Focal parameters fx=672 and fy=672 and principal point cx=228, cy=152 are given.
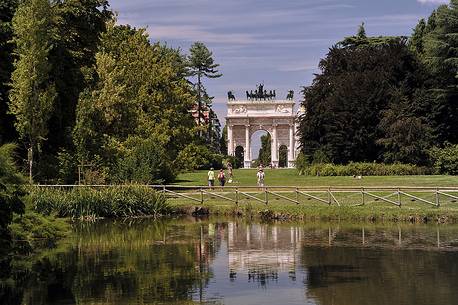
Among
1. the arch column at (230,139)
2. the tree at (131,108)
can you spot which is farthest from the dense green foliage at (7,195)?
the arch column at (230,139)

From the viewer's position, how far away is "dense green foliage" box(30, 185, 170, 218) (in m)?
31.2

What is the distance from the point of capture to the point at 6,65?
128 feet

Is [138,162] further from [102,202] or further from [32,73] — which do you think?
[32,73]

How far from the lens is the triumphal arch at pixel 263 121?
107250 mm

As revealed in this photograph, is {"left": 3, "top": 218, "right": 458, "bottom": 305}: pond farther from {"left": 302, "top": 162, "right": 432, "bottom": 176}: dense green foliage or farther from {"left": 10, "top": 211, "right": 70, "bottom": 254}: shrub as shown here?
{"left": 302, "top": 162, "right": 432, "bottom": 176}: dense green foliage

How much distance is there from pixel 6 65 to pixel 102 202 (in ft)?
40.2

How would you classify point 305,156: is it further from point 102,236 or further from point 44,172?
point 102,236

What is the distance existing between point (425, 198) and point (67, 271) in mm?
20423

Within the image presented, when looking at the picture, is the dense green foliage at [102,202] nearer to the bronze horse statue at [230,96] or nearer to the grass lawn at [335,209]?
the grass lawn at [335,209]

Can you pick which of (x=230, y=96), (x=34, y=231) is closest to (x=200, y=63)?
(x=230, y=96)

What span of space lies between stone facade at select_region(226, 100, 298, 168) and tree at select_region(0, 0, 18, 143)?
69.4 metres

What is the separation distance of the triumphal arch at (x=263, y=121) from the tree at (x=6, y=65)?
6934 centimetres

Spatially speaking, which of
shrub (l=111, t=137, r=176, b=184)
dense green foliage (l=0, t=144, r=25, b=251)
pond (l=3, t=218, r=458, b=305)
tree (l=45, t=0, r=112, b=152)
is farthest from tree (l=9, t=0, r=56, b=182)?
dense green foliage (l=0, t=144, r=25, b=251)

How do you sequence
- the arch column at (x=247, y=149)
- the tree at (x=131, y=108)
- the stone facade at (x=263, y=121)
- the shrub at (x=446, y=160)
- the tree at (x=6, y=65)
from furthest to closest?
the stone facade at (x=263, y=121), the arch column at (x=247, y=149), the shrub at (x=446, y=160), the tree at (x=131, y=108), the tree at (x=6, y=65)
